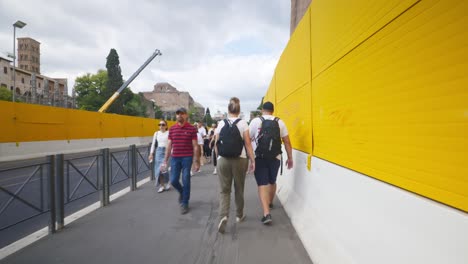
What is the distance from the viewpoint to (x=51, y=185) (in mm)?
4336

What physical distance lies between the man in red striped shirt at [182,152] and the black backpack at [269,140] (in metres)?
1.44

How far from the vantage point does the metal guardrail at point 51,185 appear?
12.6 ft

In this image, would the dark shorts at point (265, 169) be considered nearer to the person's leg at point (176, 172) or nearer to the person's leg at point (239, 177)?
the person's leg at point (239, 177)

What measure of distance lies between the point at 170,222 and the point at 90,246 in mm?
1226

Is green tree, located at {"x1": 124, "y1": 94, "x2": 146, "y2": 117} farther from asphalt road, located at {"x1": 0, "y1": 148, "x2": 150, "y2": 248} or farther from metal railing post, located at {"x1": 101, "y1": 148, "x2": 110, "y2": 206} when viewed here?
asphalt road, located at {"x1": 0, "y1": 148, "x2": 150, "y2": 248}

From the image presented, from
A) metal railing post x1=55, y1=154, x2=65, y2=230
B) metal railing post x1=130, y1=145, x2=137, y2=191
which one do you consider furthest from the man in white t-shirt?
metal railing post x1=130, y1=145, x2=137, y2=191

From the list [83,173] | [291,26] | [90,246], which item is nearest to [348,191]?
[90,246]

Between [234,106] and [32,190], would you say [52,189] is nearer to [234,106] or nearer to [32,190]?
[32,190]

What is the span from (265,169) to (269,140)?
19.0 inches

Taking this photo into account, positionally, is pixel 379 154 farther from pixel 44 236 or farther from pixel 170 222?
pixel 44 236

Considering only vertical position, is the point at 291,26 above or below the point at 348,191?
above

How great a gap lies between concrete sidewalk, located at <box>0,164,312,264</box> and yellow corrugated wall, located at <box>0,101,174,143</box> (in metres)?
11.2

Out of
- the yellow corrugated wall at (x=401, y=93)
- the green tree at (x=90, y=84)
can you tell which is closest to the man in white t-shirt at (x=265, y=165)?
the yellow corrugated wall at (x=401, y=93)

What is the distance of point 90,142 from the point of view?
2067 cm
